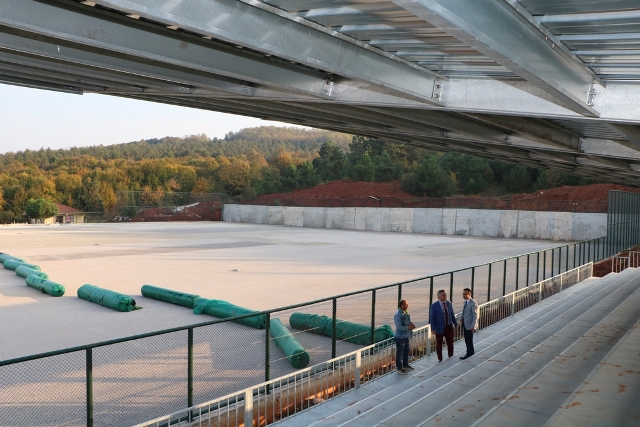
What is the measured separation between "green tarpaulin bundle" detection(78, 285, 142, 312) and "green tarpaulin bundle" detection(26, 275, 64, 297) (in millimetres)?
1094

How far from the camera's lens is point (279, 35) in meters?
6.00

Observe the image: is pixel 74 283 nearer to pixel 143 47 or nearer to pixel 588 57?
pixel 143 47

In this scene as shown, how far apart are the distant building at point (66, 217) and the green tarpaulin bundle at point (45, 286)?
6880cm

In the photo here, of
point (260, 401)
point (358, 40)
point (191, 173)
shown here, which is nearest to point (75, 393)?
point (260, 401)

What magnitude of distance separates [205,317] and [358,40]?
1093 centimetres

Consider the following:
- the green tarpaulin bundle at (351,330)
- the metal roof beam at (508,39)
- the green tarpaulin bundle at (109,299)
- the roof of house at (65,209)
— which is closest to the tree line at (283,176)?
the roof of house at (65,209)

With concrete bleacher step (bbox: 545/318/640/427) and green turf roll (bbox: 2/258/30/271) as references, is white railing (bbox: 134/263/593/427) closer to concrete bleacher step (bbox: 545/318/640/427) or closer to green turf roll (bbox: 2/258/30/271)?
concrete bleacher step (bbox: 545/318/640/427)

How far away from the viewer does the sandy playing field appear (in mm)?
14812

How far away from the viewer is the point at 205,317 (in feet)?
51.9

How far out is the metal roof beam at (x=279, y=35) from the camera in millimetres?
5133

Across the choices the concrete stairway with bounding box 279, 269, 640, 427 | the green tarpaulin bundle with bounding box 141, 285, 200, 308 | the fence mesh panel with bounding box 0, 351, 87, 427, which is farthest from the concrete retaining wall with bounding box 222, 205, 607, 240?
the fence mesh panel with bounding box 0, 351, 87, 427

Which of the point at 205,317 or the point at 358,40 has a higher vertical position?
the point at 358,40

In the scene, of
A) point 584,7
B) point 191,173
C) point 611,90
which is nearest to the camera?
point 584,7

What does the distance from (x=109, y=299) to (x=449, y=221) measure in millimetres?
43917
